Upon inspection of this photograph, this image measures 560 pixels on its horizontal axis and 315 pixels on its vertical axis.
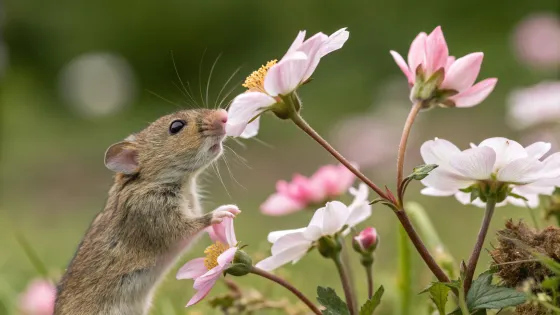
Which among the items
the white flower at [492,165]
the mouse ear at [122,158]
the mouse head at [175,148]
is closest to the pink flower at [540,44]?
the mouse head at [175,148]

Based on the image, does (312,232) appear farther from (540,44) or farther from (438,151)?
(540,44)

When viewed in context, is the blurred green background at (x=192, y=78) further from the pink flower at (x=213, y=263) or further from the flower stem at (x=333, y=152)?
the flower stem at (x=333, y=152)

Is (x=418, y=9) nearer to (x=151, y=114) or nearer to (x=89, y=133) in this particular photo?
(x=151, y=114)

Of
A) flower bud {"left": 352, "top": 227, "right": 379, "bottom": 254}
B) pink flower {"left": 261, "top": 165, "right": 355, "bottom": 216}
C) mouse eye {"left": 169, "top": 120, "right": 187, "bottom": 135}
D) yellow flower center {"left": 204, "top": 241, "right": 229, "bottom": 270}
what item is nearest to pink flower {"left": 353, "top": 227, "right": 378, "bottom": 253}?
flower bud {"left": 352, "top": 227, "right": 379, "bottom": 254}

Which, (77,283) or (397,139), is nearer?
(77,283)

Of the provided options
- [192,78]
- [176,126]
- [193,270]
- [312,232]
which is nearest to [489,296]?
[312,232]

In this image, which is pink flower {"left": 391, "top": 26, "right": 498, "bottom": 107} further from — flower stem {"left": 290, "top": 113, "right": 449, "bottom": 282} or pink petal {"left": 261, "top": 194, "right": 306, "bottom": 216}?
pink petal {"left": 261, "top": 194, "right": 306, "bottom": 216}

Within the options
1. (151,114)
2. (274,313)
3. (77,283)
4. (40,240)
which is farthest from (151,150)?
(151,114)
